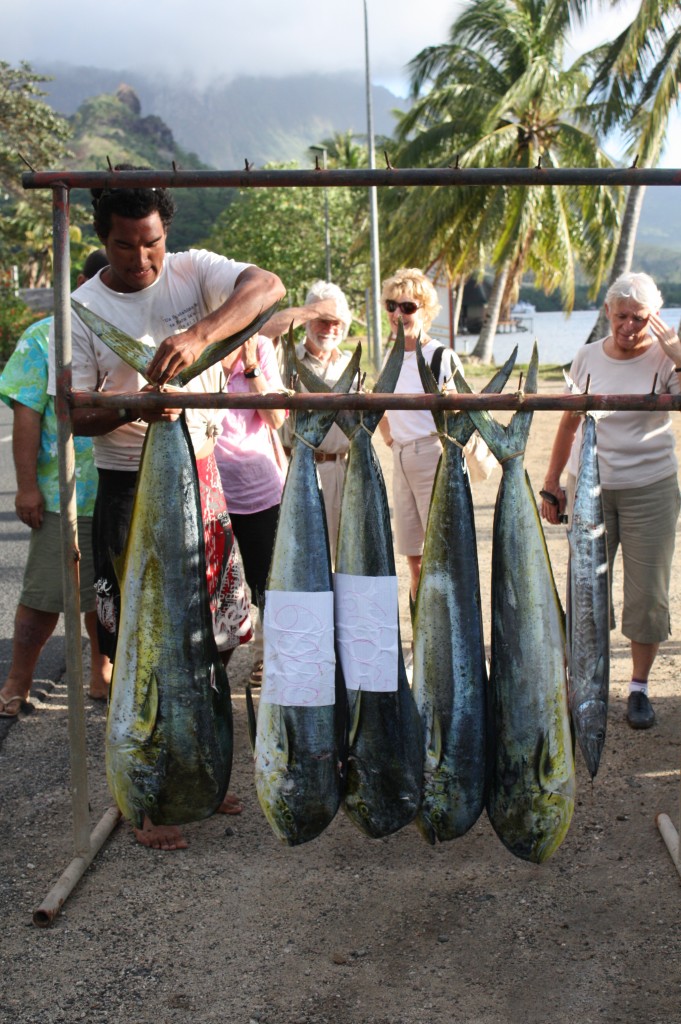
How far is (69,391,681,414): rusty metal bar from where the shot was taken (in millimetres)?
2461

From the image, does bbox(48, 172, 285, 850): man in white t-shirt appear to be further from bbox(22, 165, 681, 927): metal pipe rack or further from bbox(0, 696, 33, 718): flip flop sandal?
bbox(0, 696, 33, 718): flip flop sandal

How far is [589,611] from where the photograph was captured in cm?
264

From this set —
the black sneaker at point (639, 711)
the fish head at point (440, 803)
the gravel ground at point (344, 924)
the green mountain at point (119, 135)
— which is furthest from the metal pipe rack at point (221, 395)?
the green mountain at point (119, 135)

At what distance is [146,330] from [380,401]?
3.04 feet

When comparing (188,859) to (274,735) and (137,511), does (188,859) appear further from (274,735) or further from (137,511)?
(137,511)

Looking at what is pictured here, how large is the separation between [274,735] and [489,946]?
92 centimetres

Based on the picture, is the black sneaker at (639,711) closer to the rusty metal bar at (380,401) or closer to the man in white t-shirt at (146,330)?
the man in white t-shirt at (146,330)

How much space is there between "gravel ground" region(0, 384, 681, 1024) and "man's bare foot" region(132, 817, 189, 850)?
31mm

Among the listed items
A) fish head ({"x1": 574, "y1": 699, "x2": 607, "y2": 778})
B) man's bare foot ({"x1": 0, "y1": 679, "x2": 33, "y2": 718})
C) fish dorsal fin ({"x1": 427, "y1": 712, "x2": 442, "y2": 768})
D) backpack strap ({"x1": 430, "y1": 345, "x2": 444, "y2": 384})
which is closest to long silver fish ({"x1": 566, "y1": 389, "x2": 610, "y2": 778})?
fish head ({"x1": 574, "y1": 699, "x2": 607, "y2": 778})

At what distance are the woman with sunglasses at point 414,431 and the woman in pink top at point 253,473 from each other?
1.94ft

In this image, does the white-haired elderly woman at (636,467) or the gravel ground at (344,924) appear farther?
the white-haired elderly woman at (636,467)

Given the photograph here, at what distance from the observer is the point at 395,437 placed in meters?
4.85

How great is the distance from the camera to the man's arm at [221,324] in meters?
2.47

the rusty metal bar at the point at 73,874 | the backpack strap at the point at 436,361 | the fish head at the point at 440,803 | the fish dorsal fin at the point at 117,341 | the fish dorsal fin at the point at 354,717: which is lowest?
the rusty metal bar at the point at 73,874
